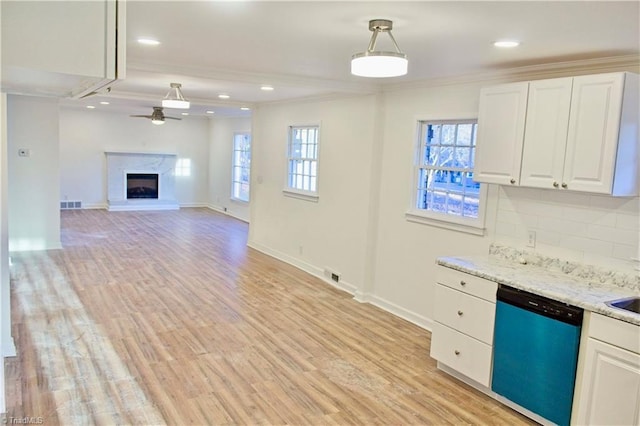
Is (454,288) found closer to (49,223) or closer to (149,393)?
(149,393)

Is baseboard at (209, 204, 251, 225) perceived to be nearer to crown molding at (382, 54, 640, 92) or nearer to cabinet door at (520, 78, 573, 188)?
crown molding at (382, 54, 640, 92)

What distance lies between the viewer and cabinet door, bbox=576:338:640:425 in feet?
8.59

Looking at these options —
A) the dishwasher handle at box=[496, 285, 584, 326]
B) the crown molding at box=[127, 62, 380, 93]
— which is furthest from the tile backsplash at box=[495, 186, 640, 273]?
the crown molding at box=[127, 62, 380, 93]

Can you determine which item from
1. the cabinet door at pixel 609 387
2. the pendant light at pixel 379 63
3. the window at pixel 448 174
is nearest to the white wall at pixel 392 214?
the window at pixel 448 174

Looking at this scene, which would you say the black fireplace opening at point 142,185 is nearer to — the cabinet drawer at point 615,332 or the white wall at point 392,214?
the white wall at point 392,214

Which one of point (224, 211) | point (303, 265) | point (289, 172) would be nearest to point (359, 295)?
point (303, 265)

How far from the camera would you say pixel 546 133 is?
338 cm

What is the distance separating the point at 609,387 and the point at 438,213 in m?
2.33

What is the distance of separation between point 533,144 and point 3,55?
324 cm

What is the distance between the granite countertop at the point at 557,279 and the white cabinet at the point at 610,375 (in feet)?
0.27

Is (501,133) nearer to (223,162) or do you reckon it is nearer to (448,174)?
(448,174)

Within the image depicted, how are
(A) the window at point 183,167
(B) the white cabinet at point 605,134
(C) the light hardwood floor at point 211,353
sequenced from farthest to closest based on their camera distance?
(A) the window at point 183,167 < (C) the light hardwood floor at point 211,353 < (B) the white cabinet at point 605,134

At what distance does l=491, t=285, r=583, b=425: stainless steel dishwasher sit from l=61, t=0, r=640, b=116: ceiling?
162 cm

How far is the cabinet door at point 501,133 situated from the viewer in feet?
11.7
